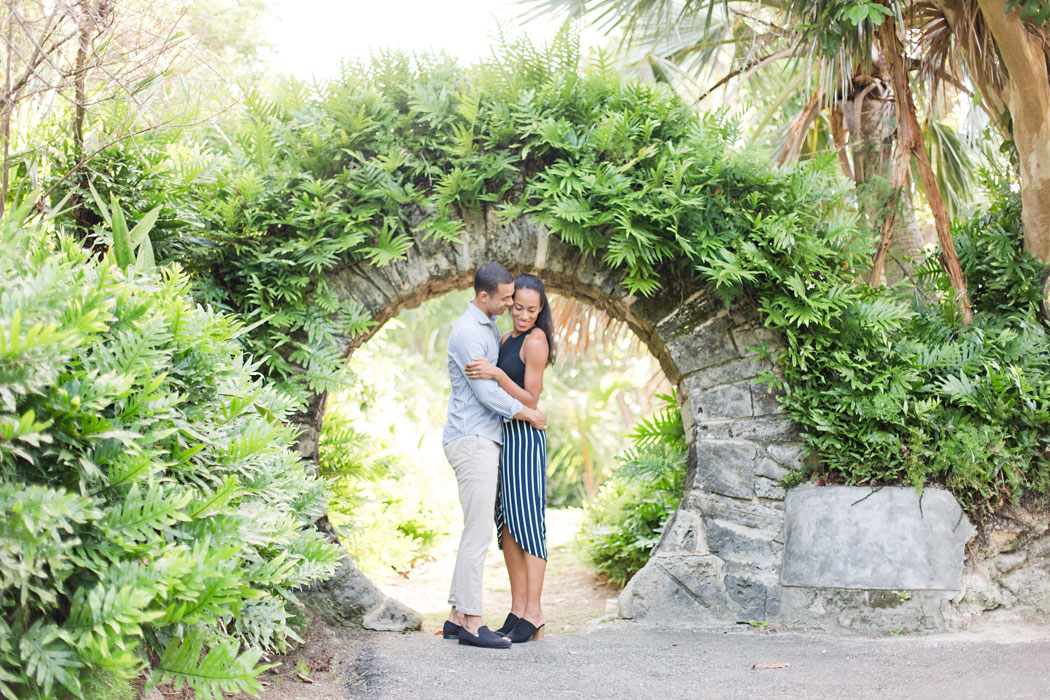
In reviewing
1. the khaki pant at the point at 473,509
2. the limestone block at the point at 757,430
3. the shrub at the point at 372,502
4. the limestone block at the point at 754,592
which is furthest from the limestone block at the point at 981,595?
the shrub at the point at 372,502

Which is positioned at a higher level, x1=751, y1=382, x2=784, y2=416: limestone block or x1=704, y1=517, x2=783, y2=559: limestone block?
x1=751, y1=382, x2=784, y2=416: limestone block

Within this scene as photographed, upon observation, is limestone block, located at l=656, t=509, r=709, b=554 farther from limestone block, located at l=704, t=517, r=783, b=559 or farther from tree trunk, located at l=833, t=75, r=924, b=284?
tree trunk, located at l=833, t=75, r=924, b=284

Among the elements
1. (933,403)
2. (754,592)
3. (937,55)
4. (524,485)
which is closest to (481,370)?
(524,485)

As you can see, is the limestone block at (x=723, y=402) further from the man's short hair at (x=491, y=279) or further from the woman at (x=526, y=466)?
the man's short hair at (x=491, y=279)

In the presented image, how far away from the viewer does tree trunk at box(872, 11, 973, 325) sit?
4.36 m

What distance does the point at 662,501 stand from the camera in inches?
216

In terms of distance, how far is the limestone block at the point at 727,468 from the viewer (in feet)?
13.8

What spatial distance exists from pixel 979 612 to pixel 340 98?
4.26 m

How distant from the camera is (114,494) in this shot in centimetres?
211

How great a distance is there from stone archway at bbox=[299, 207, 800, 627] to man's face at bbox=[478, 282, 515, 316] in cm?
49

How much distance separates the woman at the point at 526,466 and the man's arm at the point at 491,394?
66 mm

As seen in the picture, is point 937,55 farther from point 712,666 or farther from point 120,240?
point 120,240

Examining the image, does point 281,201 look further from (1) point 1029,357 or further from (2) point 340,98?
(1) point 1029,357

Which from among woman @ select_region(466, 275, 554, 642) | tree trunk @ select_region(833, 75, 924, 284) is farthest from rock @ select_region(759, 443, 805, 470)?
tree trunk @ select_region(833, 75, 924, 284)
